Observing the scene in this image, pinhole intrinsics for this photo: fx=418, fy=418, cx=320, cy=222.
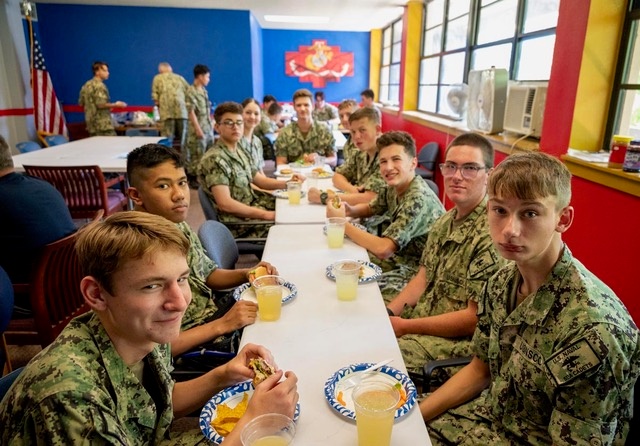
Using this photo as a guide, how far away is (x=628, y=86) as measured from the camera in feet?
8.67

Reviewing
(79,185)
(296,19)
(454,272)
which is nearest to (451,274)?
(454,272)

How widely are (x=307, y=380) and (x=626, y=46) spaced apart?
9.54ft

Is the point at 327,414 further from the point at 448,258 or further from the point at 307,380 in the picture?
the point at 448,258

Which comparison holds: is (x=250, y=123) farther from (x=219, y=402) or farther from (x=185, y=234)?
(x=219, y=402)

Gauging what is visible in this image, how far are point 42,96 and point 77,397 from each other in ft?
29.3

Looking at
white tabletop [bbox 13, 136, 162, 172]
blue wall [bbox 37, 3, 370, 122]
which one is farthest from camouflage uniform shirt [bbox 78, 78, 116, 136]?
blue wall [bbox 37, 3, 370, 122]

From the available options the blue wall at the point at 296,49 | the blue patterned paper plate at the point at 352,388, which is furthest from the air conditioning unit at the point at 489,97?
the blue wall at the point at 296,49

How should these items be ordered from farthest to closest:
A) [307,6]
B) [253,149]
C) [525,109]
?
[307,6] < [253,149] < [525,109]

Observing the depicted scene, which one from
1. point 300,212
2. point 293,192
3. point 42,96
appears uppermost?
point 42,96

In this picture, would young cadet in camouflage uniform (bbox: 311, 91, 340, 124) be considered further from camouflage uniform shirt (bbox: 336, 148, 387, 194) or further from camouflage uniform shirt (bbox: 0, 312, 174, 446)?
camouflage uniform shirt (bbox: 0, 312, 174, 446)

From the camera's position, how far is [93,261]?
92cm

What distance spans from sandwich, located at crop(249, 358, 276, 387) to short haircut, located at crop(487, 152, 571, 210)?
79cm

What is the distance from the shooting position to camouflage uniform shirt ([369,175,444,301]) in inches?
86.8

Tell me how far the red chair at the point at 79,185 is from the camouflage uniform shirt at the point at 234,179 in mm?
1069
